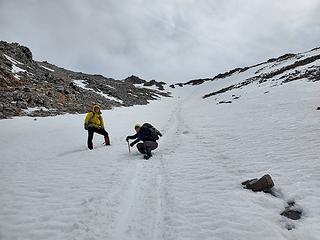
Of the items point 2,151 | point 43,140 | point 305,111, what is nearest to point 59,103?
point 43,140

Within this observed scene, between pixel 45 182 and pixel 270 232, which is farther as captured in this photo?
pixel 45 182

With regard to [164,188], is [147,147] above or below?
above

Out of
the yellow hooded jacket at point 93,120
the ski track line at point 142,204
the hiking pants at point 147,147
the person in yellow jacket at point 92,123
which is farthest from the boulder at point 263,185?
the yellow hooded jacket at point 93,120

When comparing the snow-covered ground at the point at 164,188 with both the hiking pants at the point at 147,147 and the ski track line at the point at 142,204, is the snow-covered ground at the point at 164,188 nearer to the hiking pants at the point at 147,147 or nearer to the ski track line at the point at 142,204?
the ski track line at the point at 142,204

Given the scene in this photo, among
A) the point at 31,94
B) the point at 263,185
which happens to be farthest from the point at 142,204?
the point at 31,94

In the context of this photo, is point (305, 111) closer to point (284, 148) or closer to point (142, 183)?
point (284, 148)

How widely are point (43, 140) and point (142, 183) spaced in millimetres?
10868

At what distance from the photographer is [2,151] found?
50.6 feet

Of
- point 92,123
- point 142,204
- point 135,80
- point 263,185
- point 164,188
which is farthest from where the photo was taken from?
point 135,80

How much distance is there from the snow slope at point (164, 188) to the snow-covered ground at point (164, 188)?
0.09 feet

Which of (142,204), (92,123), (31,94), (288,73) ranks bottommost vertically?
(142,204)

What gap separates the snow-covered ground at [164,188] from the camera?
6.72m

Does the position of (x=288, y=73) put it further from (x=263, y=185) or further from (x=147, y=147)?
(x=263, y=185)

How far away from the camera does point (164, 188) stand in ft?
31.0
